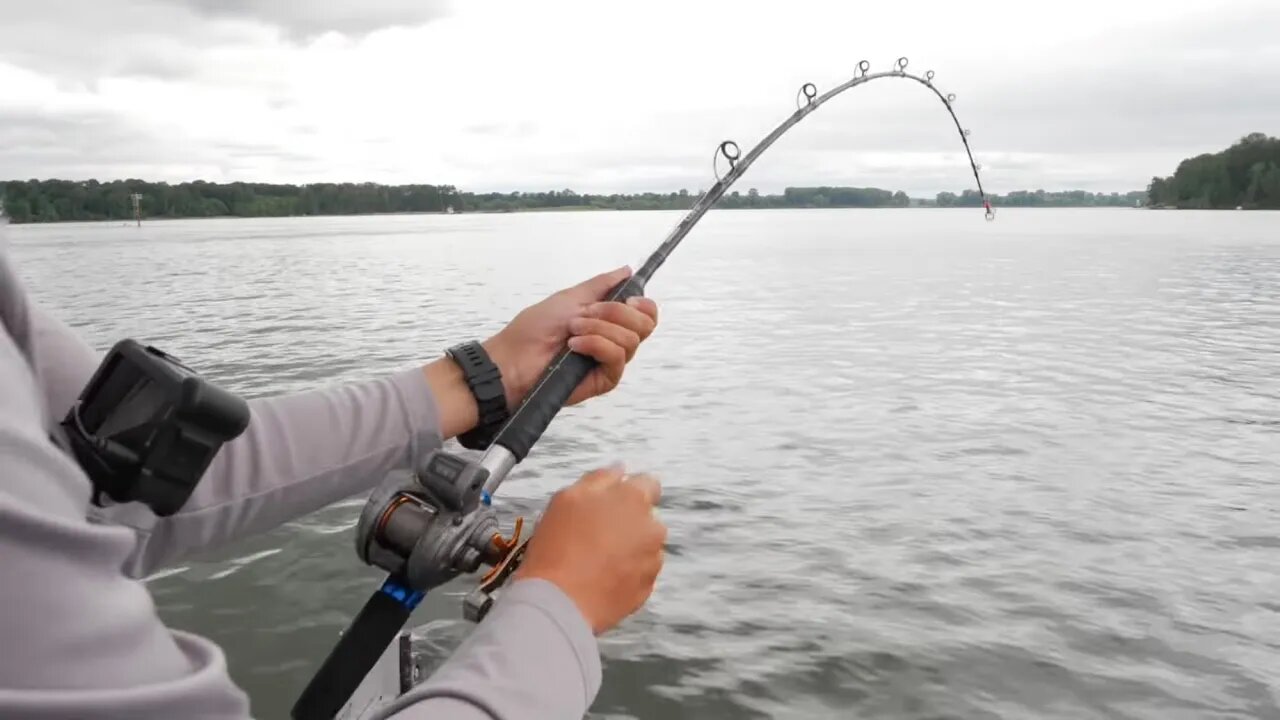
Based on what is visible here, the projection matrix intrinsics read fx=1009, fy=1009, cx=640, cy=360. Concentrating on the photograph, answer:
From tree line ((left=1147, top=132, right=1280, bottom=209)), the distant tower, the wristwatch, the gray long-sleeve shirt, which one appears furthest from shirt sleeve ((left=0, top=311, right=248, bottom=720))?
tree line ((left=1147, top=132, right=1280, bottom=209))

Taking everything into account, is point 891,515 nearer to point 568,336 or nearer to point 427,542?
point 568,336

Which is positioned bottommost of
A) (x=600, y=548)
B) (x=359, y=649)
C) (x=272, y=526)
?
(x=359, y=649)

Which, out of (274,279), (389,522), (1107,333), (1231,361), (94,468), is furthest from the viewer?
(274,279)

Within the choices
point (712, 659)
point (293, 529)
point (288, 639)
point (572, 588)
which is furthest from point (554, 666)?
point (293, 529)

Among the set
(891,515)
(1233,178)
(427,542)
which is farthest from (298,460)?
(1233,178)

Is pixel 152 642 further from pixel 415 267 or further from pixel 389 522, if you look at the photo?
pixel 415 267

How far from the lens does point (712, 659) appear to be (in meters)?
4.63

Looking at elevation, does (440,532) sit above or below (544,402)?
below

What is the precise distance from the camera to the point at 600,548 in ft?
4.53

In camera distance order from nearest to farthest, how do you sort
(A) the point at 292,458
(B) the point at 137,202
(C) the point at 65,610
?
(C) the point at 65,610, (A) the point at 292,458, (B) the point at 137,202

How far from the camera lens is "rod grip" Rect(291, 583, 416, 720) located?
5.98 ft

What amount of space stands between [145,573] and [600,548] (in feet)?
3.85

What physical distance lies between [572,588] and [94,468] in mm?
608

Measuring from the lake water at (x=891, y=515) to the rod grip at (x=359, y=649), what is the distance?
A: 850 mm
